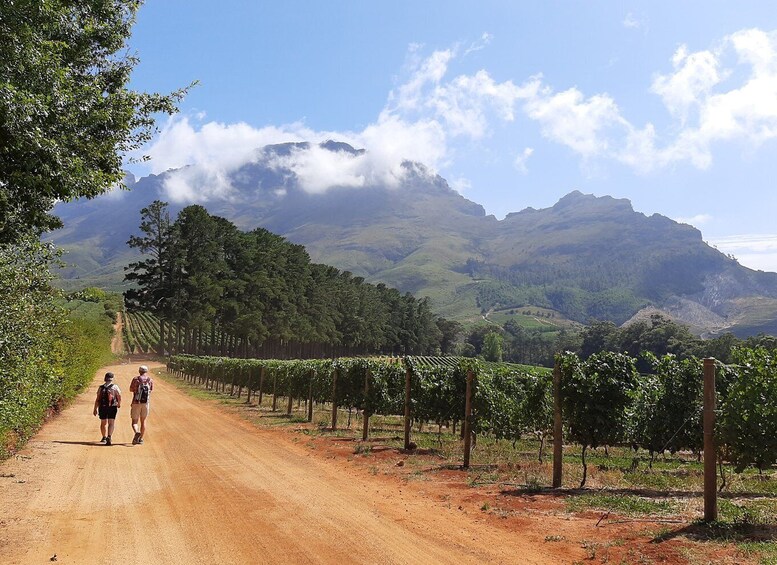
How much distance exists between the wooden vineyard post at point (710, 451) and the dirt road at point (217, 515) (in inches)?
110

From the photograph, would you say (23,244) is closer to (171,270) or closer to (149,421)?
(149,421)

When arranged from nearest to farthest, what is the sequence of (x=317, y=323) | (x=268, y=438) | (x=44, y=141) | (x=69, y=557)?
(x=69, y=557), (x=44, y=141), (x=268, y=438), (x=317, y=323)

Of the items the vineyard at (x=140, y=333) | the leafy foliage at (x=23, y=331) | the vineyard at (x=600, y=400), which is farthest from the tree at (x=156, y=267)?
the leafy foliage at (x=23, y=331)

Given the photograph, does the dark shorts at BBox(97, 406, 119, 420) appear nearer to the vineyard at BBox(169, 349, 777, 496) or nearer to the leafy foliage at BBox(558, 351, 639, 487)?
the vineyard at BBox(169, 349, 777, 496)

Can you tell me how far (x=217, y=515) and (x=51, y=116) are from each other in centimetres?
672

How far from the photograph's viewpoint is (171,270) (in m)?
72.9

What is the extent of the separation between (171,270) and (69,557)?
71104 millimetres

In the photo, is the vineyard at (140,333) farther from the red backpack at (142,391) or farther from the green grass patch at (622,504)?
the green grass patch at (622,504)

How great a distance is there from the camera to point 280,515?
8867mm

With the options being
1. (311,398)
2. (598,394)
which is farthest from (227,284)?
(598,394)

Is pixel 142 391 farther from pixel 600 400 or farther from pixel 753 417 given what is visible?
pixel 753 417

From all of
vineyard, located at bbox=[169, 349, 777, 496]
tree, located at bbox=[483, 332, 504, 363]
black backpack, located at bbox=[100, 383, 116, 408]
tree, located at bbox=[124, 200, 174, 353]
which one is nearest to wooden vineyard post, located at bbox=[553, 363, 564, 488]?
vineyard, located at bbox=[169, 349, 777, 496]

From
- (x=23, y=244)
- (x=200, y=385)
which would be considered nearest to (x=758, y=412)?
(x=23, y=244)

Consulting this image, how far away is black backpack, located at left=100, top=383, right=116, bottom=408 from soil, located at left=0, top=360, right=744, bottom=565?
3.83 ft
